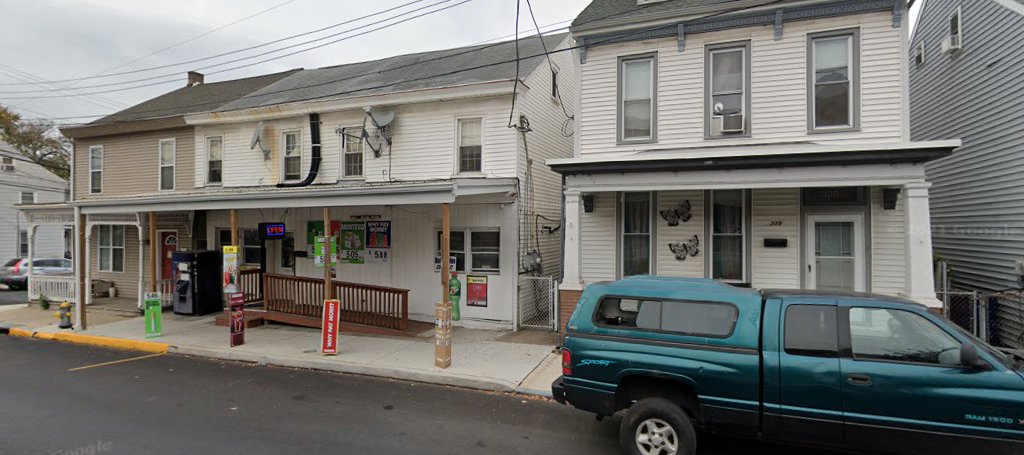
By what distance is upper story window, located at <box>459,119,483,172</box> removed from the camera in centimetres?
1197

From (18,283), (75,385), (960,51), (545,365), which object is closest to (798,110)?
(960,51)

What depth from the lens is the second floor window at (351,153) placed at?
1315cm

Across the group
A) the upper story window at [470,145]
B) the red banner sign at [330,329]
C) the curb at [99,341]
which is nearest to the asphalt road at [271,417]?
the red banner sign at [330,329]

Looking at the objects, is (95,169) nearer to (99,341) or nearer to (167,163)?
(167,163)

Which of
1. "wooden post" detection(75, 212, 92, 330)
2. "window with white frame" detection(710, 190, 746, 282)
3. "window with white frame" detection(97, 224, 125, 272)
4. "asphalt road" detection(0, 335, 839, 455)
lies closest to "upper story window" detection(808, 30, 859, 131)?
"window with white frame" detection(710, 190, 746, 282)

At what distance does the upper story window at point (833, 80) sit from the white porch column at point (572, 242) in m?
4.48

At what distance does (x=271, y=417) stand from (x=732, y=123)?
9.02 metres

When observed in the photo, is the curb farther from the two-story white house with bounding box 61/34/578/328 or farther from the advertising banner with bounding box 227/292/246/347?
the two-story white house with bounding box 61/34/578/328

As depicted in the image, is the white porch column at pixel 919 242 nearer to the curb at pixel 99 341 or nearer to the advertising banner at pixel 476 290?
the advertising banner at pixel 476 290

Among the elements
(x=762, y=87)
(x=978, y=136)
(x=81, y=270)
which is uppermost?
(x=762, y=87)

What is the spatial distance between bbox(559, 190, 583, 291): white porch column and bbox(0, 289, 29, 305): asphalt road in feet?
66.2
